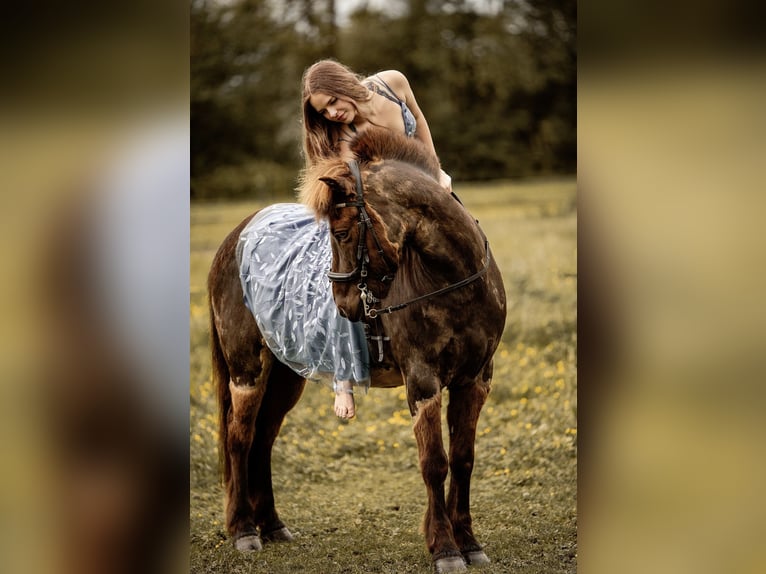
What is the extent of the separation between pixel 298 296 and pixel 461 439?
932 millimetres

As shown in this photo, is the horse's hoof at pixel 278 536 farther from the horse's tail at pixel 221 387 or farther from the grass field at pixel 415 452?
the horse's tail at pixel 221 387

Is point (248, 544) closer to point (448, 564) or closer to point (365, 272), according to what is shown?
point (448, 564)

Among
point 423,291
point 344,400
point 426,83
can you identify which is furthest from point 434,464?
point 426,83

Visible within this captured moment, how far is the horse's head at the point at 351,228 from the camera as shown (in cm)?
318

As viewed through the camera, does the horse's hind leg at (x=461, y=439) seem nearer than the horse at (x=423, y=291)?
Result: No

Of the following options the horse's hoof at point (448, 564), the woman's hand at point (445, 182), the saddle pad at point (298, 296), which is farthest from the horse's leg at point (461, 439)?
the woman's hand at point (445, 182)

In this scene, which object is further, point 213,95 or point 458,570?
point 213,95

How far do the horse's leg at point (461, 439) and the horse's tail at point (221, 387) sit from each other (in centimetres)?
115

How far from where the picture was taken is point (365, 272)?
3.25m
